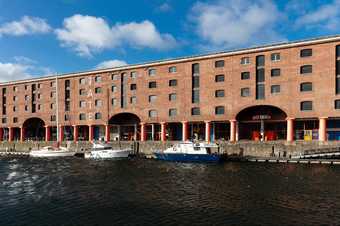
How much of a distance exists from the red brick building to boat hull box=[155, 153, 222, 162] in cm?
1406

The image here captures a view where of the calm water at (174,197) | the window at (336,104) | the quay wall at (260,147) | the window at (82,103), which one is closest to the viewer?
the calm water at (174,197)

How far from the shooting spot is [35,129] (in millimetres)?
97188

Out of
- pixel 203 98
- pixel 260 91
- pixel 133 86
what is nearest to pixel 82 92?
pixel 133 86

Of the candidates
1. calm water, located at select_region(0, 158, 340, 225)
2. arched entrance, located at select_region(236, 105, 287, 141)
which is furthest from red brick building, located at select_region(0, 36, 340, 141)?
calm water, located at select_region(0, 158, 340, 225)

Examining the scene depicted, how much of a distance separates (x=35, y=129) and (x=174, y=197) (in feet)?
272

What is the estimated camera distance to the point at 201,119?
6631cm

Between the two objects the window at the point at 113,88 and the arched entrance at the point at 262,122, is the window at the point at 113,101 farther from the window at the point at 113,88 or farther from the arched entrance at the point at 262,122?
the arched entrance at the point at 262,122

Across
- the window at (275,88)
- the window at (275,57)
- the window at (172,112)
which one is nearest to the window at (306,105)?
the window at (275,88)

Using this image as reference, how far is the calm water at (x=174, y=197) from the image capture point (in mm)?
19922

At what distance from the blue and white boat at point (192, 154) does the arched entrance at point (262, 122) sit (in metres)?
15.5

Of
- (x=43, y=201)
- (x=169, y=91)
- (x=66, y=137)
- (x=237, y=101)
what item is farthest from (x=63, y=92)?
(x=43, y=201)

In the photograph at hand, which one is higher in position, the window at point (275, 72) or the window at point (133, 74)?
the window at point (133, 74)

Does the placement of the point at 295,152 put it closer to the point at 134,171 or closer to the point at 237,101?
the point at 237,101

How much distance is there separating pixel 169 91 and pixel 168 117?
5833 millimetres
